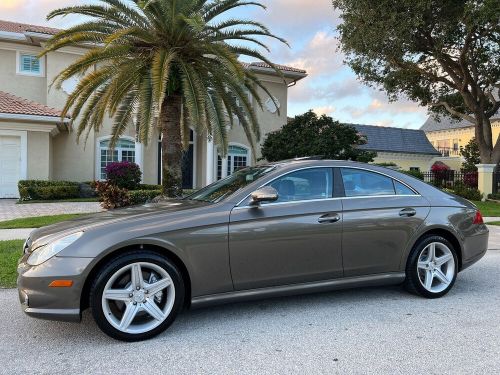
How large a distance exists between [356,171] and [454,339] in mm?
1897

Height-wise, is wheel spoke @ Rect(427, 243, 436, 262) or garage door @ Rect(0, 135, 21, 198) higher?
garage door @ Rect(0, 135, 21, 198)

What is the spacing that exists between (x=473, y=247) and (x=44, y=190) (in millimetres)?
14446

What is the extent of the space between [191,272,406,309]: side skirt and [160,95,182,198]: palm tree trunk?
5514 mm

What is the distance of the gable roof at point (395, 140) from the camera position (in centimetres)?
3969

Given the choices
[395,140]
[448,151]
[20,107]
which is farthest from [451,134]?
[20,107]

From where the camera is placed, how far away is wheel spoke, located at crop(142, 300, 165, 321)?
11.9 feet

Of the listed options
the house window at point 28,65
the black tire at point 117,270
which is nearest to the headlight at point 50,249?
the black tire at point 117,270

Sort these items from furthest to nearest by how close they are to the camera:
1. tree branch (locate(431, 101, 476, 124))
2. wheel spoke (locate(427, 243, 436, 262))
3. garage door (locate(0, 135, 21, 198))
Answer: tree branch (locate(431, 101, 476, 124)), garage door (locate(0, 135, 21, 198)), wheel spoke (locate(427, 243, 436, 262))

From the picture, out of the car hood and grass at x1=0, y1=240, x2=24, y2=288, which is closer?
the car hood

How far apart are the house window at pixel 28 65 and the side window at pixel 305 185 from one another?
18.2 m

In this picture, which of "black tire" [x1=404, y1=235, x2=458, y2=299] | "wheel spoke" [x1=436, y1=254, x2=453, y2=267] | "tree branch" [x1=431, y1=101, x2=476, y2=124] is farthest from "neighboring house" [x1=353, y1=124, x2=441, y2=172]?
"black tire" [x1=404, y1=235, x2=458, y2=299]

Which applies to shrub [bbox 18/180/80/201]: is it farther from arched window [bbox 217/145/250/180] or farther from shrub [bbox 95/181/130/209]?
arched window [bbox 217/145/250/180]

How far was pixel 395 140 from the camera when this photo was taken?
134 ft

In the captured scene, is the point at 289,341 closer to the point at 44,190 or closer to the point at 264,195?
the point at 264,195
